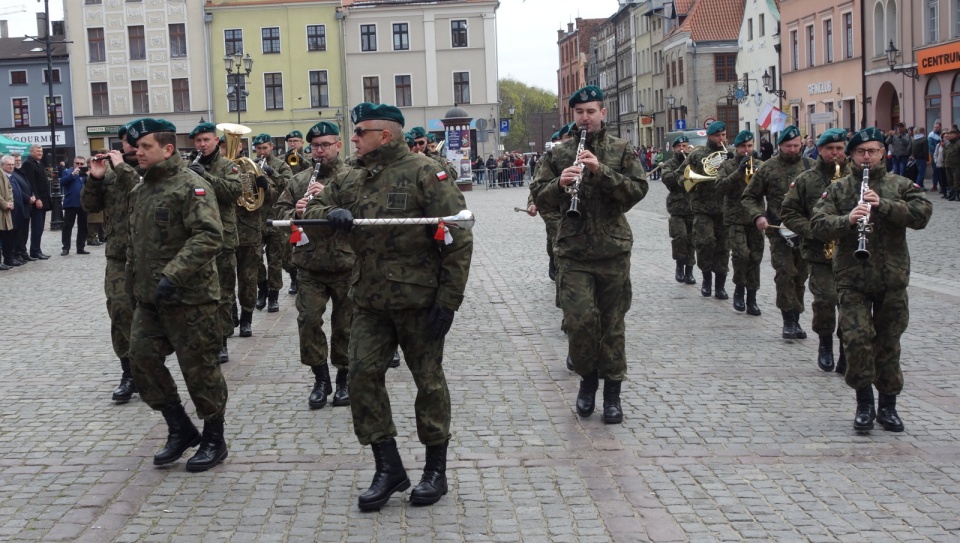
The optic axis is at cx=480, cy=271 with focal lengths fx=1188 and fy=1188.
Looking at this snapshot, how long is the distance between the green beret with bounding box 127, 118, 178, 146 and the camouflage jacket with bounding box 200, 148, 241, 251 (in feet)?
6.04

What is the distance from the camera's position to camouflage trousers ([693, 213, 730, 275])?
1345cm

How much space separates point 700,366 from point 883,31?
35.4 metres

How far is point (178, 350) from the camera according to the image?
650cm

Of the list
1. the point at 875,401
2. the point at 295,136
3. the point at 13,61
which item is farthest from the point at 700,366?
the point at 13,61

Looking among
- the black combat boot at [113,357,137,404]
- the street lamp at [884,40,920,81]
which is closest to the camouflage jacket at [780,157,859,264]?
the black combat boot at [113,357,137,404]

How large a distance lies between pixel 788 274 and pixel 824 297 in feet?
4.61

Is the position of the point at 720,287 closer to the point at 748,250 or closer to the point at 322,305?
the point at 748,250

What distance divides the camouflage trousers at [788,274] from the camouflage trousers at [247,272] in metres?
4.77

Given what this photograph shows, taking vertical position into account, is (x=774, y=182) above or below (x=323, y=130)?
below

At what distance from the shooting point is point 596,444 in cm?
694

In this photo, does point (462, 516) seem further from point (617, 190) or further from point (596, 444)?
point (617, 190)

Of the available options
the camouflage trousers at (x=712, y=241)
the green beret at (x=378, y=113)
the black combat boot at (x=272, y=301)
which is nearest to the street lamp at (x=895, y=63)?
the camouflage trousers at (x=712, y=241)

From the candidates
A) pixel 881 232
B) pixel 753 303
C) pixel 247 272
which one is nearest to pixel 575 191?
pixel 881 232

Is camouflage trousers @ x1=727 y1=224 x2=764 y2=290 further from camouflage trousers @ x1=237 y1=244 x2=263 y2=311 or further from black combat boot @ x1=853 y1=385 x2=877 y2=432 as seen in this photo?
black combat boot @ x1=853 y1=385 x2=877 y2=432
